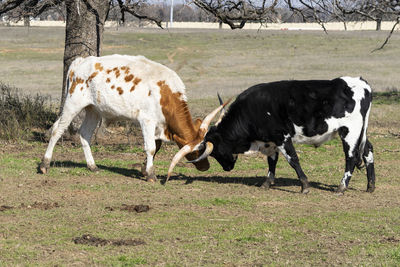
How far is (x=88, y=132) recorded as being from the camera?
43.2ft

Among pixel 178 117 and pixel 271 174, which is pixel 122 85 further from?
pixel 271 174

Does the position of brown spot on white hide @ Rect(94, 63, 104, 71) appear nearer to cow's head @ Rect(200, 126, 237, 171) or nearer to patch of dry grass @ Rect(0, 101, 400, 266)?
patch of dry grass @ Rect(0, 101, 400, 266)

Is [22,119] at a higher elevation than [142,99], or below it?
below

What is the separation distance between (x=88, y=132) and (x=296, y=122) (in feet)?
13.4

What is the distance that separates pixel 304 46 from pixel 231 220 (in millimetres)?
50373

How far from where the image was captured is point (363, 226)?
30.1 ft

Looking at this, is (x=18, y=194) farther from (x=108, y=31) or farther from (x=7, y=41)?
(x=108, y=31)

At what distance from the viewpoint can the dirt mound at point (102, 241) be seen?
802 cm

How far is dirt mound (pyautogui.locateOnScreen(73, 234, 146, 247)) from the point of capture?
8023mm

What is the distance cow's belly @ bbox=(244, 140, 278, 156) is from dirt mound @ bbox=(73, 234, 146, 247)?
4.22m

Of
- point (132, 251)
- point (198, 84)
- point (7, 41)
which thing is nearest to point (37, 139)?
point (132, 251)

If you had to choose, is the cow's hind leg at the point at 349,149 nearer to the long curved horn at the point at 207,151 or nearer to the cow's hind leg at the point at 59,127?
the long curved horn at the point at 207,151

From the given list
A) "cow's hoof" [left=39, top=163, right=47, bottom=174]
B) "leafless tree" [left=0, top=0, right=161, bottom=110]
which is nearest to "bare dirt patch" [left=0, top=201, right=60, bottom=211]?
"cow's hoof" [left=39, top=163, right=47, bottom=174]

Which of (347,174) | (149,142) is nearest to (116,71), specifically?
(149,142)
